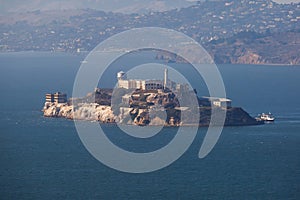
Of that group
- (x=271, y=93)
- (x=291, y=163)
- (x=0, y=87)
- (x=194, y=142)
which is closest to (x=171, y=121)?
(x=194, y=142)

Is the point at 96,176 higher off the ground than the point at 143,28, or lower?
lower

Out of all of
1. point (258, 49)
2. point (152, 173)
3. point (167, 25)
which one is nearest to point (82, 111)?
point (152, 173)

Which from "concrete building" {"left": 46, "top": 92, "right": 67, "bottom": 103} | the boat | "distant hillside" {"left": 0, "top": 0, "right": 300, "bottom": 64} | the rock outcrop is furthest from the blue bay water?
"distant hillside" {"left": 0, "top": 0, "right": 300, "bottom": 64}

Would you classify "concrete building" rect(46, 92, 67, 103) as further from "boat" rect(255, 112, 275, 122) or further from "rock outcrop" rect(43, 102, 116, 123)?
"boat" rect(255, 112, 275, 122)

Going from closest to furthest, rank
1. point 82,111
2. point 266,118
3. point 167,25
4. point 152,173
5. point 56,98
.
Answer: point 152,173 < point 266,118 < point 82,111 < point 56,98 < point 167,25

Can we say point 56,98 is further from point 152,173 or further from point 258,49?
point 258,49

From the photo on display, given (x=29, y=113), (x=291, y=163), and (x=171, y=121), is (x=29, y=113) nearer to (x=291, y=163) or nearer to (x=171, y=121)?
(x=171, y=121)

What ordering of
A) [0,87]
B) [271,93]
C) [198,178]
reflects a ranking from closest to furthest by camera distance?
[198,178] < [271,93] < [0,87]
